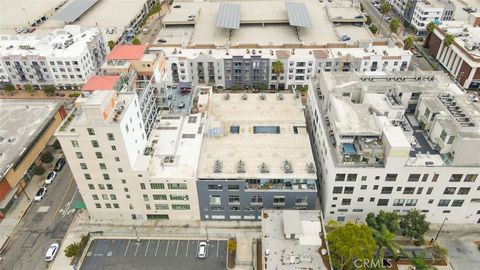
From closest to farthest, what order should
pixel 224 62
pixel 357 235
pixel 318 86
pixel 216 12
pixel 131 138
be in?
pixel 357 235 → pixel 131 138 → pixel 318 86 → pixel 224 62 → pixel 216 12

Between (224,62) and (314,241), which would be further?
(224,62)

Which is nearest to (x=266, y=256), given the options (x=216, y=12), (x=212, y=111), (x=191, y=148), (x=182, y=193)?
(x=182, y=193)

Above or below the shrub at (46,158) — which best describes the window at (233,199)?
above

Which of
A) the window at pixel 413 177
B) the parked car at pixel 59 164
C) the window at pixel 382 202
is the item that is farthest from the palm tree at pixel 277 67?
the parked car at pixel 59 164

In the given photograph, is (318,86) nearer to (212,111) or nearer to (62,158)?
(212,111)

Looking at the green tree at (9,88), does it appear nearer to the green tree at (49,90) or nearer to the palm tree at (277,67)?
the green tree at (49,90)

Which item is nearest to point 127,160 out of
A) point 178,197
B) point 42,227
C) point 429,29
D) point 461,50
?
point 178,197

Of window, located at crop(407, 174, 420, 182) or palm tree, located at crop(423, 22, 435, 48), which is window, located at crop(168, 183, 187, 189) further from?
palm tree, located at crop(423, 22, 435, 48)

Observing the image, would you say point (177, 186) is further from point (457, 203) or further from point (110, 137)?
point (457, 203)
